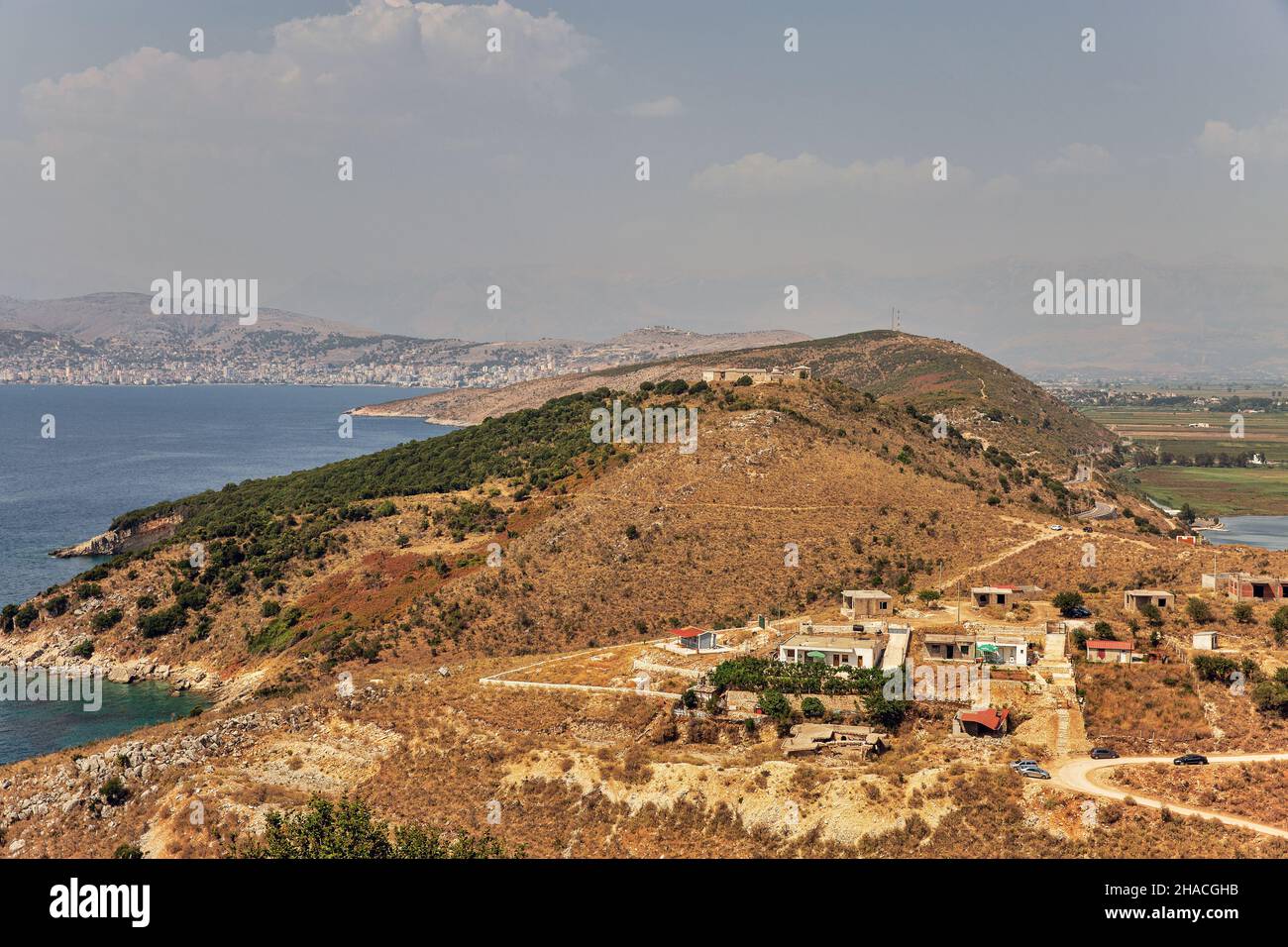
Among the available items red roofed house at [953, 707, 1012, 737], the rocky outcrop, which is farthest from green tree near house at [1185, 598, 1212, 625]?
the rocky outcrop

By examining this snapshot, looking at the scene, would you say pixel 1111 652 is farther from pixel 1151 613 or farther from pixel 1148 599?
pixel 1148 599

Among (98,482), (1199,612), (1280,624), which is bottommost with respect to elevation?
(1280,624)

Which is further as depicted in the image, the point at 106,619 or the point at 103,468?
the point at 103,468

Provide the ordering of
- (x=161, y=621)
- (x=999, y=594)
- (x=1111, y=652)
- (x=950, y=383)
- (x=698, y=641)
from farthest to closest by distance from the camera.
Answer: (x=950, y=383) → (x=161, y=621) → (x=999, y=594) → (x=698, y=641) → (x=1111, y=652)

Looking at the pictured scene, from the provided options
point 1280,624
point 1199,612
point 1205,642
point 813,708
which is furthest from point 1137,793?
point 1199,612

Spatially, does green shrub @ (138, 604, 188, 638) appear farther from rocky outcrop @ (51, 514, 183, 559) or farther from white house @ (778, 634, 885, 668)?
white house @ (778, 634, 885, 668)

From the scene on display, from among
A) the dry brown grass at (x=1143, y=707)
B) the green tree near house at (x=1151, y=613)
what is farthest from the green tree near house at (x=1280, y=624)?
the dry brown grass at (x=1143, y=707)

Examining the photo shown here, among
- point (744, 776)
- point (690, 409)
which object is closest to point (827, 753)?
point (744, 776)
